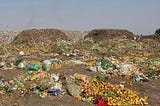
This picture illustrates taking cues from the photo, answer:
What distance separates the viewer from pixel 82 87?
1085 cm

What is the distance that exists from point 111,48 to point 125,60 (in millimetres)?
4878

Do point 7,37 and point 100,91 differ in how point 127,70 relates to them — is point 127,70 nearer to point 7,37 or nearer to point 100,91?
point 100,91

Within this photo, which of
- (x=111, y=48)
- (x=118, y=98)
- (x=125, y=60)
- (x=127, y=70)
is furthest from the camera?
(x=111, y=48)

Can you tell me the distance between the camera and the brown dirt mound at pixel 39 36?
91.3 ft

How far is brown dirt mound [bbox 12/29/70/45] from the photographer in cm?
2782

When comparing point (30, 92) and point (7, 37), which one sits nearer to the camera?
point (30, 92)

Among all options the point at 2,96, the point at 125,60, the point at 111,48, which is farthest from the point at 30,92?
the point at 111,48

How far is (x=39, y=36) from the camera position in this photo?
2866 centimetres

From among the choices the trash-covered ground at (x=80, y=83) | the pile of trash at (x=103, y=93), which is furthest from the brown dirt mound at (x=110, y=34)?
the pile of trash at (x=103, y=93)

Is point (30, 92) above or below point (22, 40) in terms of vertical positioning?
above

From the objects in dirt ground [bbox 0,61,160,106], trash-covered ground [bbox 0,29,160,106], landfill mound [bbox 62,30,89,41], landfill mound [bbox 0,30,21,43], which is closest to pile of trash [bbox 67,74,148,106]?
trash-covered ground [bbox 0,29,160,106]

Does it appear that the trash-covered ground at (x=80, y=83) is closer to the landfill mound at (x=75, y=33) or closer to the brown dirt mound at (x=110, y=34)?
the brown dirt mound at (x=110, y=34)

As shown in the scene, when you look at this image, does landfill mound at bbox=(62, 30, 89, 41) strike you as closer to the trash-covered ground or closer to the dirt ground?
the trash-covered ground

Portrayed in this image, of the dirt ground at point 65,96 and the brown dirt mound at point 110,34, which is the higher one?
the dirt ground at point 65,96
